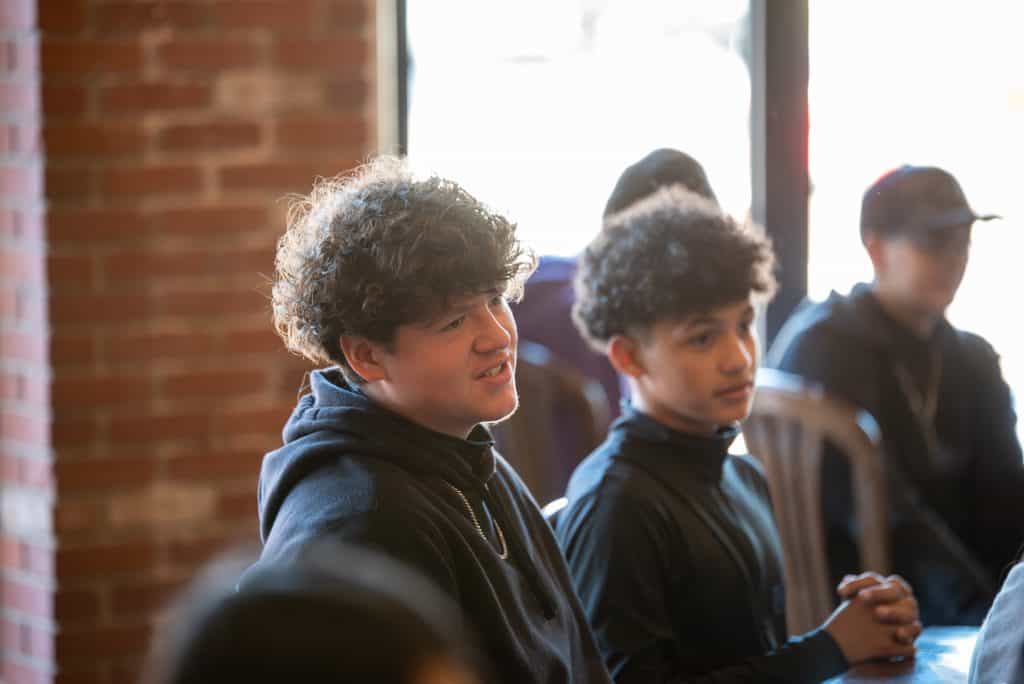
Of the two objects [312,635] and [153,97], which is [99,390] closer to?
[153,97]

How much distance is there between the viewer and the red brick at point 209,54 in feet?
7.46

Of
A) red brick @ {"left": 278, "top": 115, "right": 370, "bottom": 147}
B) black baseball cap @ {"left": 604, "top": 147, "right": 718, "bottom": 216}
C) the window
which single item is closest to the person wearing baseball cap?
the window

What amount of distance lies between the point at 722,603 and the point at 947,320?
116 cm

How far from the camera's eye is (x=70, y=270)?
2258mm

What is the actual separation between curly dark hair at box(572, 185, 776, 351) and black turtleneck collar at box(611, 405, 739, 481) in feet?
0.46

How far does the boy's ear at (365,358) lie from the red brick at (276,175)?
1006 millimetres

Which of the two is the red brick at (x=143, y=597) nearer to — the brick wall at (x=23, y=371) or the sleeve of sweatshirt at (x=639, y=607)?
the brick wall at (x=23, y=371)

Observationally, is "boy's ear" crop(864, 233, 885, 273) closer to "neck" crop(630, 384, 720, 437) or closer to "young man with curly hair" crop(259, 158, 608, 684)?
"neck" crop(630, 384, 720, 437)

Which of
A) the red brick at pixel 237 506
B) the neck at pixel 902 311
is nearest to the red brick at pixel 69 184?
the red brick at pixel 237 506

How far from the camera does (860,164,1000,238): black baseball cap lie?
→ 2555 millimetres

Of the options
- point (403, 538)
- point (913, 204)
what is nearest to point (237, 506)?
point (403, 538)

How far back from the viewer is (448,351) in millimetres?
1369

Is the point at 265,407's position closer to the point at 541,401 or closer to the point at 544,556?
the point at 541,401

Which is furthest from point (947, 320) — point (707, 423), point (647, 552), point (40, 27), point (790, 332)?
point (40, 27)
